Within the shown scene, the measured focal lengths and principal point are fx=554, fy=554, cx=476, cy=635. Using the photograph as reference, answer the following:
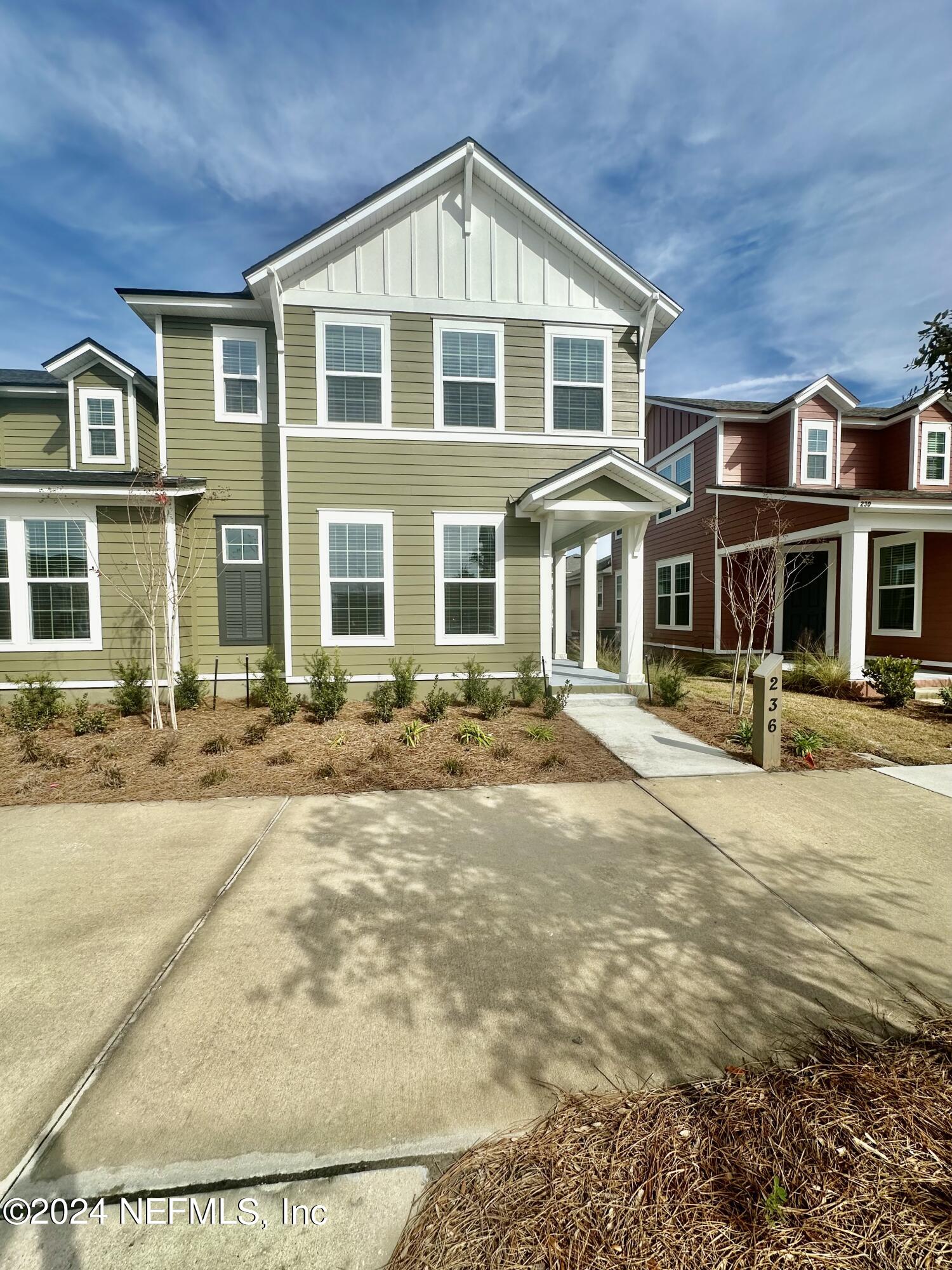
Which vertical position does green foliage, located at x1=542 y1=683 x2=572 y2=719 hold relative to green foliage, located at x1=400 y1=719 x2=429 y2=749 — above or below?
above

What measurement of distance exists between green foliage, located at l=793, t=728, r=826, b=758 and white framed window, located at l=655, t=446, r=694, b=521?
10163mm

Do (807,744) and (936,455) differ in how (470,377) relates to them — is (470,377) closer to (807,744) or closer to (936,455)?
(807,744)

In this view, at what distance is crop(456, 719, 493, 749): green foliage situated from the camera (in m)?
6.62

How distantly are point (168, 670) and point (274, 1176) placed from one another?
6.36 m

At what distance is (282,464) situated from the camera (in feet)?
28.3

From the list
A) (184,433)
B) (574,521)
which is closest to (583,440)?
(574,521)

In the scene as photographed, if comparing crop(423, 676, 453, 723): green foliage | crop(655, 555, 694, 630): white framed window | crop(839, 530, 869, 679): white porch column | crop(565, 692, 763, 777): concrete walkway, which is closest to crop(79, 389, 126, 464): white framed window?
crop(423, 676, 453, 723): green foliage

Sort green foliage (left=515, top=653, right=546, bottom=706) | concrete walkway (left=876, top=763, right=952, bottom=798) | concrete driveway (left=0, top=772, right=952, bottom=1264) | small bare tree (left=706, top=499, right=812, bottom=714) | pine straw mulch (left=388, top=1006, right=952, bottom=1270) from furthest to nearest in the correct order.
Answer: small bare tree (left=706, top=499, right=812, bottom=714) < green foliage (left=515, top=653, right=546, bottom=706) < concrete walkway (left=876, top=763, right=952, bottom=798) < concrete driveway (left=0, top=772, right=952, bottom=1264) < pine straw mulch (left=388, top=1006, right=952, bottom=1270)

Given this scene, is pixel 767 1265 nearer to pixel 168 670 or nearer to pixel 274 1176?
pixel 274 1176

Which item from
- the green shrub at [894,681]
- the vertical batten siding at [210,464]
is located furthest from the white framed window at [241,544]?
the green shrub at [894,681]

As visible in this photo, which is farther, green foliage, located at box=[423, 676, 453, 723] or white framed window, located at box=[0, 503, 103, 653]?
white framed window, located at box=[0, 503, 103, 653]

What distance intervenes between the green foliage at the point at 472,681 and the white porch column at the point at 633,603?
240 centimetres

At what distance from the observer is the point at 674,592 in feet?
55.8

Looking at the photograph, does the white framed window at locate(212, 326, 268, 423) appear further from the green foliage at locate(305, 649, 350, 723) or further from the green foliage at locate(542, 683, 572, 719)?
the green foliage at locate(542, 683, 572, 719)
